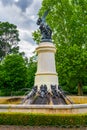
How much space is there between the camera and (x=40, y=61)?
60.3 ft

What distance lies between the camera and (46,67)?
18.2 metres

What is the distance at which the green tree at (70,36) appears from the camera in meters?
32.2

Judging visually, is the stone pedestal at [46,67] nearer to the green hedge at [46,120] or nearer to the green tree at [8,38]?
the green hedge at [46,120]

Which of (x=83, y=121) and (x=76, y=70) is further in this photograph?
(x=76, y=70)

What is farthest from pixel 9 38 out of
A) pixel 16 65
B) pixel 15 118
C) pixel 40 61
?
pixel 15 118

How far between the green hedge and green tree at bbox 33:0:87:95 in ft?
64.1

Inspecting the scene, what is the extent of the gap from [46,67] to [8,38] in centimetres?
5278

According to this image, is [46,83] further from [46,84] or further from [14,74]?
[14,74]

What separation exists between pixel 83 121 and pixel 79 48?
20.5m

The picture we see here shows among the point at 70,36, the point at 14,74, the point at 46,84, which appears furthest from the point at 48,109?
the point at 14,74

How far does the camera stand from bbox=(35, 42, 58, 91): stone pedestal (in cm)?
1805

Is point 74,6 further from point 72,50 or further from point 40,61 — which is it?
point 40,61

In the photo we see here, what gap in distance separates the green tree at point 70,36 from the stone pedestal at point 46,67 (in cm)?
1365

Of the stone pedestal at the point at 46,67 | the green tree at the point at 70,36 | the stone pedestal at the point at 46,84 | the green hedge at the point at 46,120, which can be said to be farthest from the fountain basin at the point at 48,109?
the green tree at the point at 70,36
